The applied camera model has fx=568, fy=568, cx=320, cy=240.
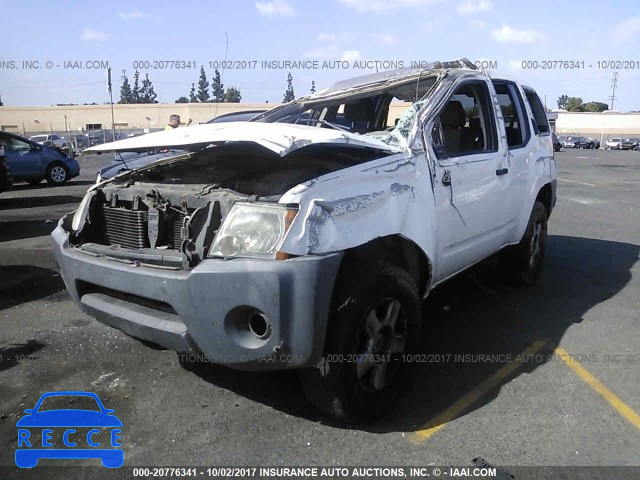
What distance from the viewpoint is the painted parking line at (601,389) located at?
10.6 feet

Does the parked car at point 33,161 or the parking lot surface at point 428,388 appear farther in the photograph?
the parked car at point 33,161

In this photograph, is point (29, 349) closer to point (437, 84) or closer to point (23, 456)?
point (23, 456)

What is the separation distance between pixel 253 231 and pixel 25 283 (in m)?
4.12

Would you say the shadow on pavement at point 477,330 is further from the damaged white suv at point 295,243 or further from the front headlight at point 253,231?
the front headlight at point 253,231

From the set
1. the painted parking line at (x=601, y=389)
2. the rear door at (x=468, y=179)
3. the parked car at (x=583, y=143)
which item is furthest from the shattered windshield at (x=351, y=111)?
the parked car at (x=583, y=143)

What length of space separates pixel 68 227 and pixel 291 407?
1766 mm

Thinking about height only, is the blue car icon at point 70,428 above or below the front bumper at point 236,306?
below

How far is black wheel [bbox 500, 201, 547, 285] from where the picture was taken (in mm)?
5258

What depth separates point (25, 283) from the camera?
5809 mm

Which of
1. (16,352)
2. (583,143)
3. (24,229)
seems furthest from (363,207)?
(583,143)

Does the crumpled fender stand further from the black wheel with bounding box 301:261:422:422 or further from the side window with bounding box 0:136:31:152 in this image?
the side window with bounding box 0:136:31:152

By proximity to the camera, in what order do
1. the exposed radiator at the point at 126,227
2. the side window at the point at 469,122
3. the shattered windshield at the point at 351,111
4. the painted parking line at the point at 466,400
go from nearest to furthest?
the painted parking line at the point at 466,400, the exposed radiator at the point at 126,227, the side window at the point at 469,122, the shattered windshield at the point at 351,111

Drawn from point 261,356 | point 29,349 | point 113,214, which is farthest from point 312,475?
point 29,349

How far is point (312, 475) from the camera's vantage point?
2684 millimetres
